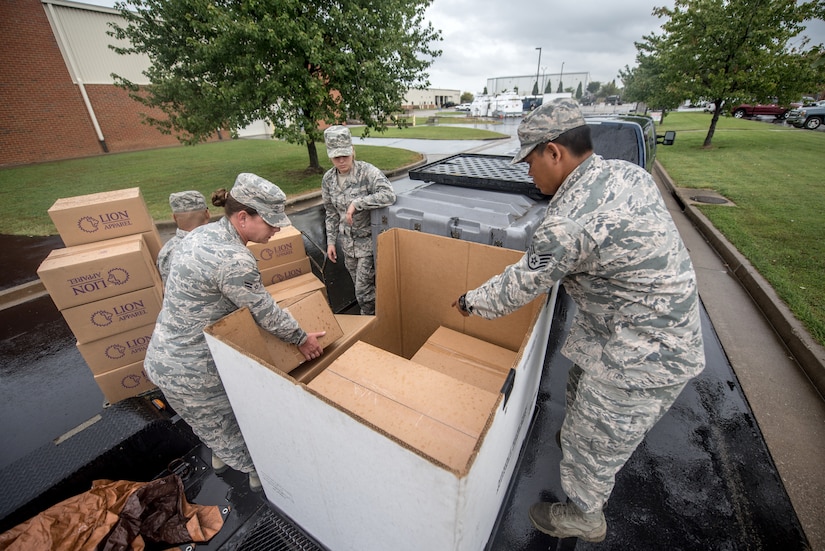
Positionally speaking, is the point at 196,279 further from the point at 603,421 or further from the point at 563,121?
the point at 603,421

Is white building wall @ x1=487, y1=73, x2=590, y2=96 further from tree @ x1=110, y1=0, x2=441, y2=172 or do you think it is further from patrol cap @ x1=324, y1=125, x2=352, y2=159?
patrol cap @ x1=324, y1=125, x2=352, y2=159

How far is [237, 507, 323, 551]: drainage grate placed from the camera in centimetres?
165

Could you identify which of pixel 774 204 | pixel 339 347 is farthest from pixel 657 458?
pixel 774 204

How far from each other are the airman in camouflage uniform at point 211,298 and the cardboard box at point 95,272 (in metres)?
1.03

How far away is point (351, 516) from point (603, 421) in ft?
3.68

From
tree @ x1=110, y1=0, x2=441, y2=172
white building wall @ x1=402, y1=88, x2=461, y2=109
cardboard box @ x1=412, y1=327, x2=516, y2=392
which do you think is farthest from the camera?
white building wall @ x1=402, y1=88, x2=461, y2=109

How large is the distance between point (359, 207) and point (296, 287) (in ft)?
2.98

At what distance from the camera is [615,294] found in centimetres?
133

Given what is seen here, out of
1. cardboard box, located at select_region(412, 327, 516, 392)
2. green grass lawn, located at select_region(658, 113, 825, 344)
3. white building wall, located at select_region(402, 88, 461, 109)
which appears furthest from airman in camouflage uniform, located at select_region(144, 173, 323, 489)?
white building wall, located at select_region(402, 88, 461, 109)

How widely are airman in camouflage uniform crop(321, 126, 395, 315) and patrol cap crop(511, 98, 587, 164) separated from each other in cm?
156

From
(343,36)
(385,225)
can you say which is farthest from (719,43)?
(385,225)

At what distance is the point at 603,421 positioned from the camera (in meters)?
1.48

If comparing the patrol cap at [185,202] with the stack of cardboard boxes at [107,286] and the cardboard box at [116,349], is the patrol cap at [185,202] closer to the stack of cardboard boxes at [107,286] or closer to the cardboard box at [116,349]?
the stack of cardboard boxes at [107,286]

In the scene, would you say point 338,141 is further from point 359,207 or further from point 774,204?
point 774,204
